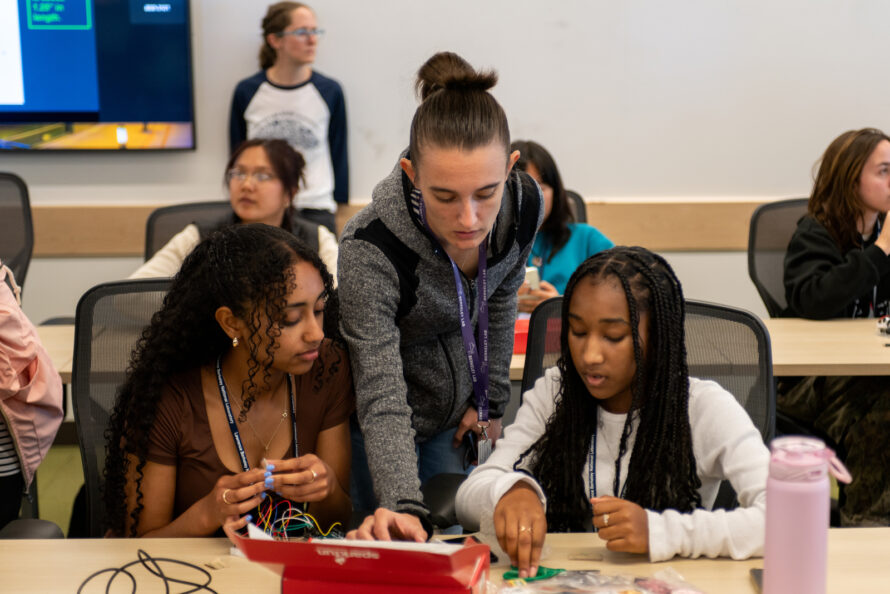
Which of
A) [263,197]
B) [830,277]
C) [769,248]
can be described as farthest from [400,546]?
[769,248]

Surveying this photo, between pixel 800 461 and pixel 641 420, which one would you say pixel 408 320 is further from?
pixel 800 461

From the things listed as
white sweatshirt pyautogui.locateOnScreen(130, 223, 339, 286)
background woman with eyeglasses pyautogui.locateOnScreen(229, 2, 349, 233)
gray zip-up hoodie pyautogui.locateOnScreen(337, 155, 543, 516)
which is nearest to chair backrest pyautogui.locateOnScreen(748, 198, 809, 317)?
white sweatshirt pyautogui.locateOnScreen(130, 223, 339, 286)

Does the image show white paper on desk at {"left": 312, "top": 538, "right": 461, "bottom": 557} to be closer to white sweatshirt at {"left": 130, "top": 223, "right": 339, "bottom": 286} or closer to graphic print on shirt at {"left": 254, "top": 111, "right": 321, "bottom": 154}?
white sweatshirt at {"left": 130, "top": 223, "right": 339, "bottom": 286}

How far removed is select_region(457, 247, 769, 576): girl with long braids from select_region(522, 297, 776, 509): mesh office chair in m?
0.14

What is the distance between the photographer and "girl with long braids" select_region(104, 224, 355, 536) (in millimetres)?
1547

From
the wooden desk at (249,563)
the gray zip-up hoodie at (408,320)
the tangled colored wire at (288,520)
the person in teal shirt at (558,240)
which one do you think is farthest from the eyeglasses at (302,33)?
the wooden desk at (249,563)

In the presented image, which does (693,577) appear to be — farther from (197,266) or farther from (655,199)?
(655,199)

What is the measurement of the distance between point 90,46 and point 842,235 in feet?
9.63

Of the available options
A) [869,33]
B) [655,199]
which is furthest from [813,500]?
[869,33]

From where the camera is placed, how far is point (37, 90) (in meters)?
3.90

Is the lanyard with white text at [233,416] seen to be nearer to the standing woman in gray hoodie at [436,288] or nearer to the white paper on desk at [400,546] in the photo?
the standing woman in gray hoodie at [436,288]

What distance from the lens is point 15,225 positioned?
127 inches

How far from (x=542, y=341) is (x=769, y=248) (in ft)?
4.95

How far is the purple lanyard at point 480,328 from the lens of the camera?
1649mm
